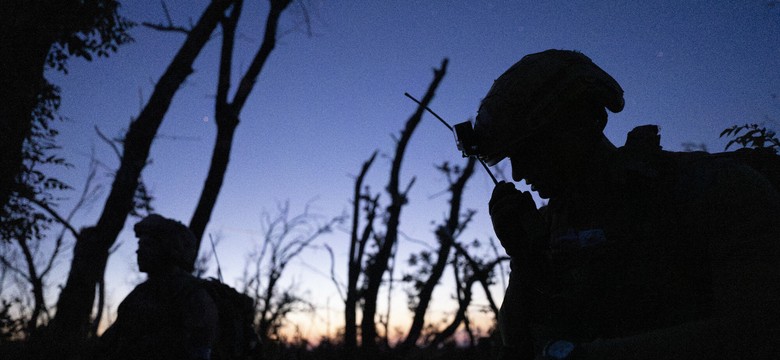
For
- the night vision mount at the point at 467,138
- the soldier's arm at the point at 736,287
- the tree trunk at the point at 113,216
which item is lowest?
the soldier's arm at the point at 736,287

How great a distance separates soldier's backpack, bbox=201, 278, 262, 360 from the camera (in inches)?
193

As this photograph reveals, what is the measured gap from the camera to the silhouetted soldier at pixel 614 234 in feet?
3.42

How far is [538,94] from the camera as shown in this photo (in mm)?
1572

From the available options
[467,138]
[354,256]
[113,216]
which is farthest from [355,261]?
[467,138]

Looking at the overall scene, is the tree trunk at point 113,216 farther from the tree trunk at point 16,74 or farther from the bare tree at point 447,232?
the bare tree at point 447,232

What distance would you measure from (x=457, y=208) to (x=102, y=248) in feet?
28.9

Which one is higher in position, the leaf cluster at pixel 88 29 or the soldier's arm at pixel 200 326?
the leaf cluster at pixel 88 29

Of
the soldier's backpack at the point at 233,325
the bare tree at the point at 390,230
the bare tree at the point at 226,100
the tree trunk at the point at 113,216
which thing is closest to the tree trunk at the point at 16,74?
the tree trunk at the point at 113,216

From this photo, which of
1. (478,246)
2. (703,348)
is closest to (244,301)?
(703,348)

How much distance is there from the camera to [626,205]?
142 cm

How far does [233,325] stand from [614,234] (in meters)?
4.42

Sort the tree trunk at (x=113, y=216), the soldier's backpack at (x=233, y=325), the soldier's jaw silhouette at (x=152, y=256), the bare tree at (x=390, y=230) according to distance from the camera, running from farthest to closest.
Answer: the bare tree at (x=390, y=230), the tree trunk at (x=113, y=216), the soldier's jaw silhouette at (x=152, y=256), the soldier's backpack at (x=233, y=325)

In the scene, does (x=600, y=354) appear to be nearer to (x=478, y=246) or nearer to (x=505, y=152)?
(x=505, y=152)

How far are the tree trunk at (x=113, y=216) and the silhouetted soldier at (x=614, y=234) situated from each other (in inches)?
312
